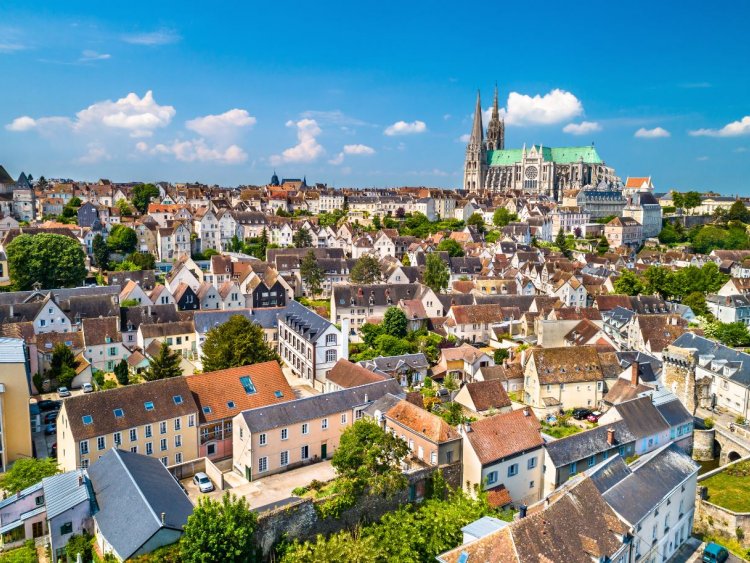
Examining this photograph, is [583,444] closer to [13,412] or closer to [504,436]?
[504,436]

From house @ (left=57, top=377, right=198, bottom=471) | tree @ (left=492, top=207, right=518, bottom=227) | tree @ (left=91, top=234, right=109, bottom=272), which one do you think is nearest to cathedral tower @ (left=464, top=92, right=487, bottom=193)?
tree @ (left=492, top=207, right=518, bottom=227)

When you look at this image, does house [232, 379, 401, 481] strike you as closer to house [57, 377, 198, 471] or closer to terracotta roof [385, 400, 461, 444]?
house [57, 377, 198, 471]

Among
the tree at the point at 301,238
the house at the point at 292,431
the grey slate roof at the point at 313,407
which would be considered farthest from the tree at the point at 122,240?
the grey slate roof at the point at 313,407

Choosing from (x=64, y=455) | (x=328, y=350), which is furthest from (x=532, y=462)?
(x=64, y=455)

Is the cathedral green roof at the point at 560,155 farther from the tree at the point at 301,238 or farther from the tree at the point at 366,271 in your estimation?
the tree at the point at 366,271

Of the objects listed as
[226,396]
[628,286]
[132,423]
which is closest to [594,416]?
[226,396]
